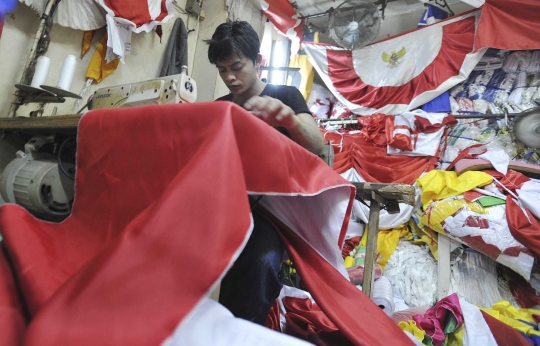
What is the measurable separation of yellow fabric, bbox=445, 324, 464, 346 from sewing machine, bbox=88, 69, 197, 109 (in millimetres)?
2131

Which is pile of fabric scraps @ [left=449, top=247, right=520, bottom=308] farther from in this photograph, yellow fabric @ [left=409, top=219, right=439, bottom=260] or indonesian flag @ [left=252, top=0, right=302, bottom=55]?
indonesian flag @ [left=252, top=0, right=302, bottom=55]

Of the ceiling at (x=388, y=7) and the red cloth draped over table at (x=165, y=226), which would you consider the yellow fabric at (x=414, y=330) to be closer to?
the red cloth draped over table at (x=165, y=226)

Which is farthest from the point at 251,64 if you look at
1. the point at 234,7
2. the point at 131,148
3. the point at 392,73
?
the point at 392,73

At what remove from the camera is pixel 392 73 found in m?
4.07

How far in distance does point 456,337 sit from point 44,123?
253 centimetres

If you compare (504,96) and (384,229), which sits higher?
(504,96)

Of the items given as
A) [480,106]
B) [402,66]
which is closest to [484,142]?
[480,106]

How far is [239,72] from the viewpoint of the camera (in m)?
1.39

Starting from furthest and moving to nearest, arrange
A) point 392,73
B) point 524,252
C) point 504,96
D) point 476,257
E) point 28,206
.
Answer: point 392,73, point 504,96, point 476,257, point 524,252, point 28,206

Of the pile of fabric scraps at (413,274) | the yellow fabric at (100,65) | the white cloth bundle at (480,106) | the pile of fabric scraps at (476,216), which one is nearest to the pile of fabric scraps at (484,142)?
the white cloth bundle at (480,106)

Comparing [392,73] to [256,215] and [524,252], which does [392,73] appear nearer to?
[524,252]

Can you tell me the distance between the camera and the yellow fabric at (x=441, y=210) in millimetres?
2447

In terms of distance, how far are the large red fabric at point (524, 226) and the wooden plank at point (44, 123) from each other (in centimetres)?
284

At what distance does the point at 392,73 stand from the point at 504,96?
129 centimetres
